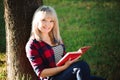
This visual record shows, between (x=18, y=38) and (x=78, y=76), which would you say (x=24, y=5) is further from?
(x=78, y=76)

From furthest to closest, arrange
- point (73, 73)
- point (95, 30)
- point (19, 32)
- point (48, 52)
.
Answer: point (95, 30), point (19, 32), point (48, 52), point (73, 73)

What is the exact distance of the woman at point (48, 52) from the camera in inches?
178

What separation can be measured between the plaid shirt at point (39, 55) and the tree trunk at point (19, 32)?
1.56 ft

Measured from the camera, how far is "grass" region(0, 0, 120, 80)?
6863mm

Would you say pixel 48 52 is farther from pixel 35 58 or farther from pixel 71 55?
pixel 71 55

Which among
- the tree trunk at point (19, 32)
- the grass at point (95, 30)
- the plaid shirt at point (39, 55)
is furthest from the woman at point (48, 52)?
the grass at point (95, 30)

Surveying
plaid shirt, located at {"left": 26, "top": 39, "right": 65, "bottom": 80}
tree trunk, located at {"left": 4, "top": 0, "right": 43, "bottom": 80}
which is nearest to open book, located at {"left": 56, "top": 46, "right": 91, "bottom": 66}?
plaid shirt, located at {"left": 26, "top": 39, "right": 65, "bottom": 80}

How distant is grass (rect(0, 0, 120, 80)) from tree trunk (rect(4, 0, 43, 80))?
Answer: 5.17 ft

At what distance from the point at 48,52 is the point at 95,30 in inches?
163

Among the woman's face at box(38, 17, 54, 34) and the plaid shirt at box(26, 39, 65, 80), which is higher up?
the woman's face at box(38, 17, 54, 34)

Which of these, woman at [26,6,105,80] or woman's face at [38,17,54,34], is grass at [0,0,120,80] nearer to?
Answer: woman at [26,6,105,80]

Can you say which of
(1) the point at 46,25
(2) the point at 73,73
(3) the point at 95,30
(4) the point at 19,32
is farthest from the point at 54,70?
(3) the point at 95,30

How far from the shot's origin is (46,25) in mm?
4684

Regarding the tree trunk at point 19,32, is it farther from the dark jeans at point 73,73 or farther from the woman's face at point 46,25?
the dark jeans at point 73,73
